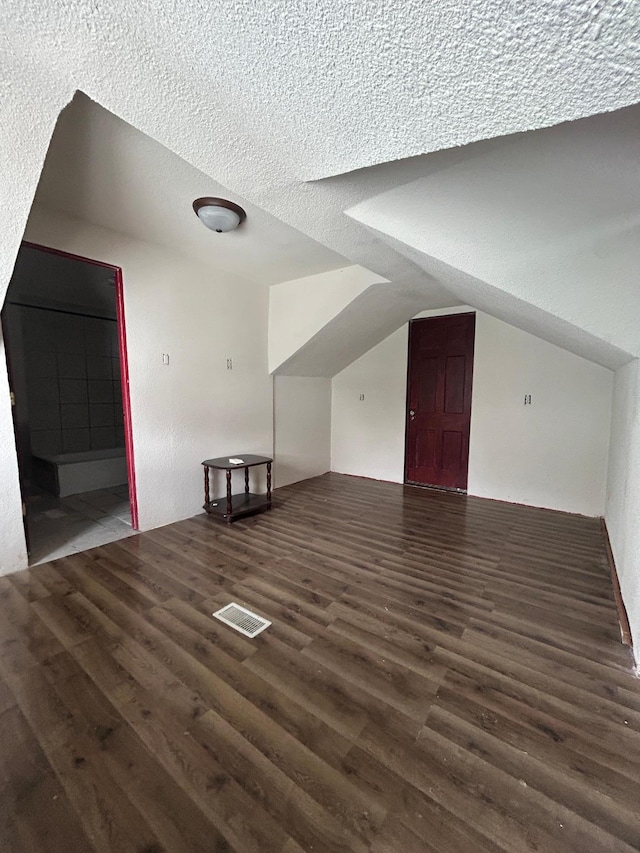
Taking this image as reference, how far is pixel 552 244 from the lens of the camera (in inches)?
67.5

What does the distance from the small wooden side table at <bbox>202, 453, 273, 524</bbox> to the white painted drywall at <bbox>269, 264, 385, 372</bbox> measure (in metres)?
1.27

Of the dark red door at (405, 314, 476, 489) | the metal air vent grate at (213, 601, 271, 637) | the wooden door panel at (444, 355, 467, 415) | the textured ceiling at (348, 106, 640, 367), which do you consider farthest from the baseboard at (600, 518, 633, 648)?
the wooden door panel at (444, 355, 467, 415)

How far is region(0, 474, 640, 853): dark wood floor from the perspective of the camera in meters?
1.00

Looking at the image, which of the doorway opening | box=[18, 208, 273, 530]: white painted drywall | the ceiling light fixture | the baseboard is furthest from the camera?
the doorway opening

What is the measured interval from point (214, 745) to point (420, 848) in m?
0.71

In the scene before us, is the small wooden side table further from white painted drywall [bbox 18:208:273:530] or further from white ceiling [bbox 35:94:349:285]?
white ceiling [bbox 35:94:349:285]

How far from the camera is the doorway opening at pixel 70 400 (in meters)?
3.19

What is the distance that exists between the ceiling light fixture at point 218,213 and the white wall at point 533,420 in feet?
9.58

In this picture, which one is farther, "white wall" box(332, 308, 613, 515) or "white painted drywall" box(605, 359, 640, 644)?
"white wall" box(332, 308, 613, 515)

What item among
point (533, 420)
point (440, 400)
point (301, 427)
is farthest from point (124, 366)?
point (533, 420)

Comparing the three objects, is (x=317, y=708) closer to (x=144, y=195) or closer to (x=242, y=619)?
(x=242, y=619)

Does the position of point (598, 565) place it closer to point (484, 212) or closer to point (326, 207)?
point (484, 212)

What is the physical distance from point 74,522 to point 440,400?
4300 millimetres

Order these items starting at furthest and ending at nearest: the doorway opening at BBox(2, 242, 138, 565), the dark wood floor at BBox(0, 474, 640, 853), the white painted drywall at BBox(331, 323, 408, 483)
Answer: the white painted drywall at BBox(331, 323, 408, 483) < the doorway opening at BBox(2, 242, 138, 565) < the dark wood floor at BBox(0, 474, 640, 853)
